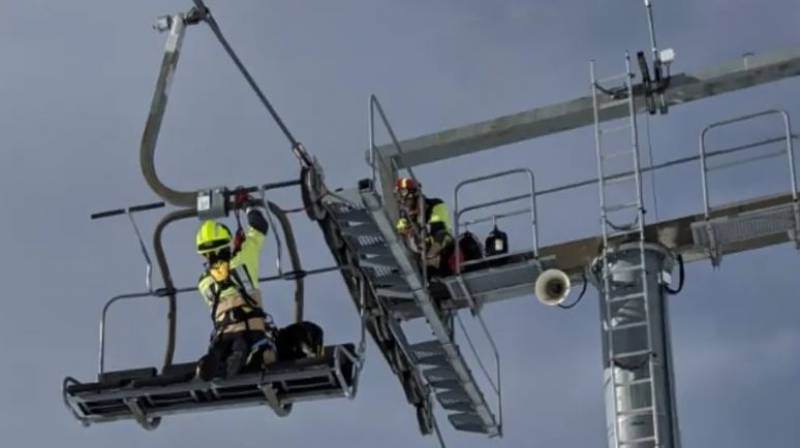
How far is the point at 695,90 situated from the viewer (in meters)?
23.9

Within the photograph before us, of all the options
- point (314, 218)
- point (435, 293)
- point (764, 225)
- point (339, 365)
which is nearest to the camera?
point (339, 365)

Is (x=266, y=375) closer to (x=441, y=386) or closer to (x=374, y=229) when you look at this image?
(x=374, y=229)

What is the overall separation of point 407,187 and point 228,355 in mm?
5132

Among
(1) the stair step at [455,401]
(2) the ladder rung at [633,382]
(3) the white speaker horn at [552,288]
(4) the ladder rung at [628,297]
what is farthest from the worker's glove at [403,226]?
(2) the ladder rung at [633,382]

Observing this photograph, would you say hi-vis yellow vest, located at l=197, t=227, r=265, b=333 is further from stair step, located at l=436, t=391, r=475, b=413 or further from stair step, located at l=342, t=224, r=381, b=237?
stair step, located at l=436, t=391, r=475, b=413

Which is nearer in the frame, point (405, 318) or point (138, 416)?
point (138, 416)

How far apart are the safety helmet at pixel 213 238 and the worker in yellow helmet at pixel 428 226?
9.14ft

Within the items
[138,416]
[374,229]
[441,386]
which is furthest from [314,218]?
[441,386]

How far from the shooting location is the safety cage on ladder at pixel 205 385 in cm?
2022

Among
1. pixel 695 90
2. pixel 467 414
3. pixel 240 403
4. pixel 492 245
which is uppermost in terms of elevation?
pixel 695 90

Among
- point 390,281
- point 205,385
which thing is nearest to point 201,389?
point 205,385

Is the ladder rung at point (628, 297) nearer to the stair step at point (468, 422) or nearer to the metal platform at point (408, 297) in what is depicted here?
the metal platform at point (408, 297)

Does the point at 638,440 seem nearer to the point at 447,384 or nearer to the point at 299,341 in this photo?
the point at 299,341

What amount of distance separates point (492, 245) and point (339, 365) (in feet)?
17.2
